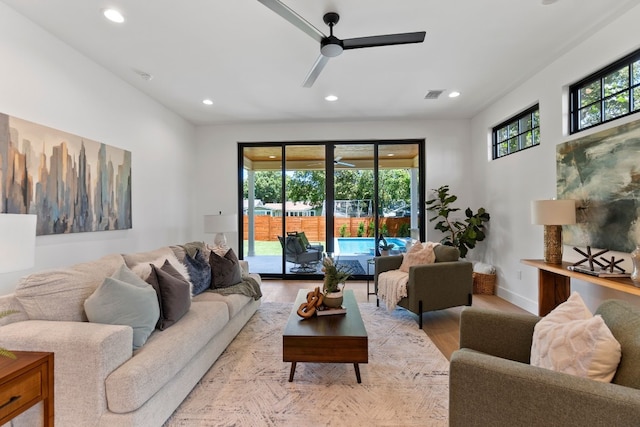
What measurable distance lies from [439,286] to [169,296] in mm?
2675

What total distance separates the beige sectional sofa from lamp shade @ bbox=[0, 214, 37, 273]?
1.72ft

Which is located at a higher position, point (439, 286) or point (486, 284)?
point (439, 286)

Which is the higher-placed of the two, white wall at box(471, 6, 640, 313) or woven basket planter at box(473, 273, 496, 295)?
white wall at box(471, 6, 640, 313)

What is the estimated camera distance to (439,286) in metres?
3.28

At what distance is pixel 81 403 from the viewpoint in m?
1.48

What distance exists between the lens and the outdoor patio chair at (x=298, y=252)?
525 cm

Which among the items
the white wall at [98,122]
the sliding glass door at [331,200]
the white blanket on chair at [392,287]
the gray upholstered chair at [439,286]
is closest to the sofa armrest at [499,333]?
the gray upholstered chair at [439,286]

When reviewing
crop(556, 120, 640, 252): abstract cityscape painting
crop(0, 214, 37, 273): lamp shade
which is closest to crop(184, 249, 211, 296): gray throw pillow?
crop(0, 214, 37, 273): lamp shade

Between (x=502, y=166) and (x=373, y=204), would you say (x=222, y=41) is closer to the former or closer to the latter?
(x=373, y=204)

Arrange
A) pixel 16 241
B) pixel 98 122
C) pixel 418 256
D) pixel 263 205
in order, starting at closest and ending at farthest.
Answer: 1. pixel 16 241
2. pixel 98 122
3. pixel 418 256
4. pixel 263 205

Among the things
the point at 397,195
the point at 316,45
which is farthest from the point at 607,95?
the point at 397,195

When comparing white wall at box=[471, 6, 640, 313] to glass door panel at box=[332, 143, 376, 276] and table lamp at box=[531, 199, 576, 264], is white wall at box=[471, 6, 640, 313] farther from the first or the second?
glass door panel at box=[332, 143, 376, 276]

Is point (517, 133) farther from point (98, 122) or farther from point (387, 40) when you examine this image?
point (98, 122)

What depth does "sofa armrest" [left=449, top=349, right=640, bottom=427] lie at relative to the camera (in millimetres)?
971
